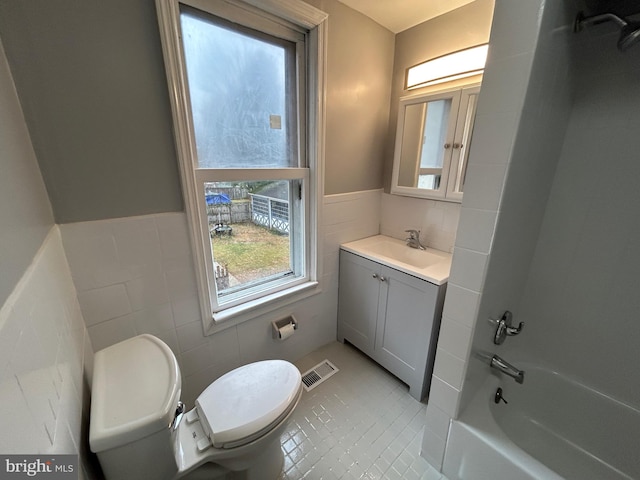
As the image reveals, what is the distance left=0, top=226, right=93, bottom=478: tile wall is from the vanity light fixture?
1.95 meters

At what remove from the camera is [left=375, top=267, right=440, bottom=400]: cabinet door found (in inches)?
54.1

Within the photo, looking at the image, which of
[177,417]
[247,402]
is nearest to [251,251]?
[247,402]

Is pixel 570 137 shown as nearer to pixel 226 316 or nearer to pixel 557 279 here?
pixel 557 279

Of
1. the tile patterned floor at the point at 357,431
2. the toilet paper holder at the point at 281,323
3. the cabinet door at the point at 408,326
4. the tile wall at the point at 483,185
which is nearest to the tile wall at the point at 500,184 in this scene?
the tile wall at the point at 483,185

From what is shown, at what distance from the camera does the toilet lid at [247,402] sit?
888 millimetres

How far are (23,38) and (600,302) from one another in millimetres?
2443

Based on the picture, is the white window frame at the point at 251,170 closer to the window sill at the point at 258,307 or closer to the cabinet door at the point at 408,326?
the window sill at the point at 258,307

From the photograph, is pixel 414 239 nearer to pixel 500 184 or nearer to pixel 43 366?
pixel 500 184

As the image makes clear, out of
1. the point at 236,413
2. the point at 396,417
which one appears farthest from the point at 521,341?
the point at 236,413

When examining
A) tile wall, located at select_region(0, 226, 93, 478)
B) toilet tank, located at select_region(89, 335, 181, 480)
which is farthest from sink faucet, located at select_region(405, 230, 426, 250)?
tile wall, located at select_region(0, 226, 93, 478)

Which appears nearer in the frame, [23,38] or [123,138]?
[23,38]

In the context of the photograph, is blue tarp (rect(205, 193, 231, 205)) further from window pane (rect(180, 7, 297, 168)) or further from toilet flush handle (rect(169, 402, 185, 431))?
toilet flush handle (rect(169, 402, 185, 431))

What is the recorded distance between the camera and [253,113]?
4.30ft

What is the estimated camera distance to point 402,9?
1.48 metres
